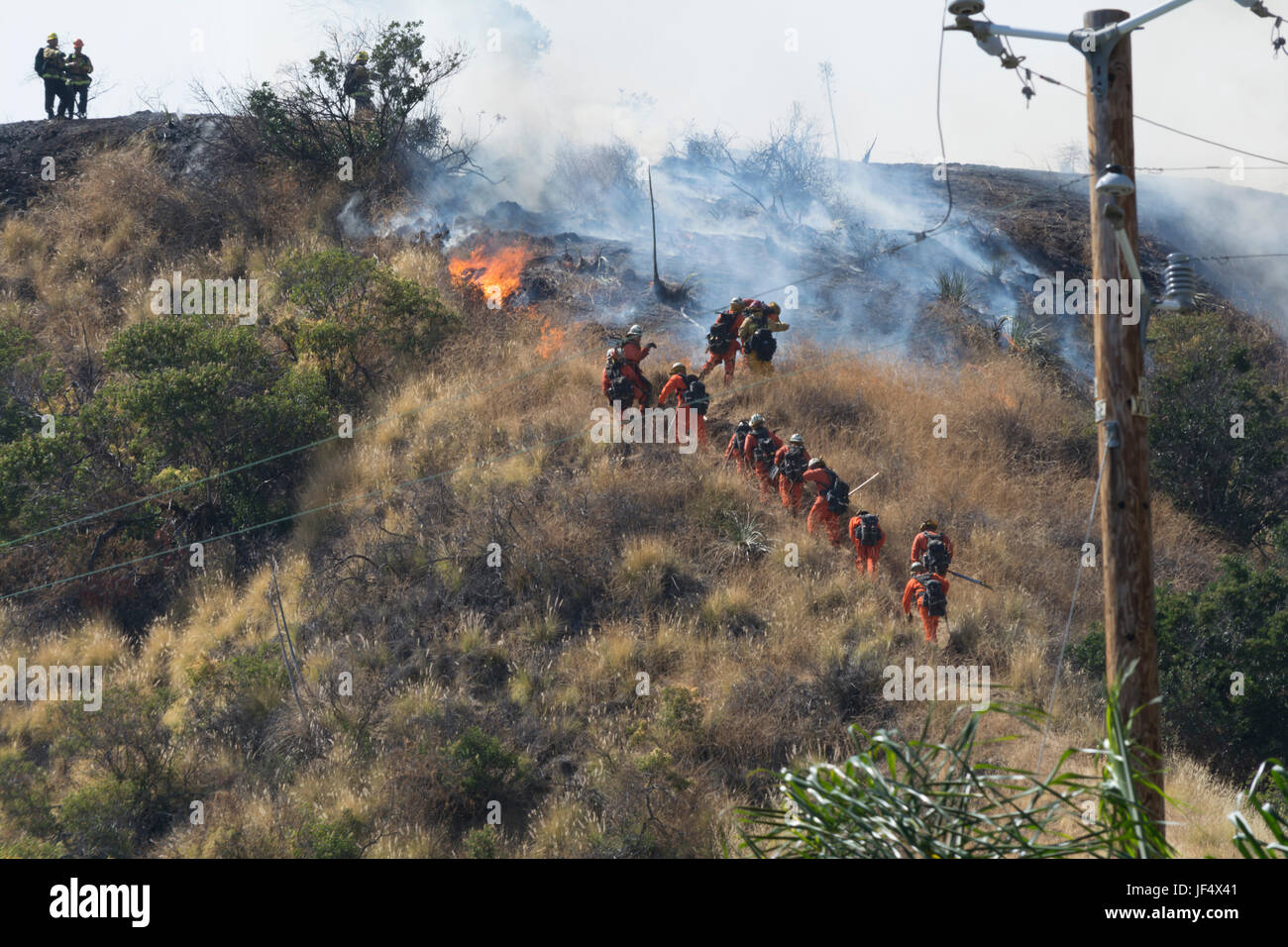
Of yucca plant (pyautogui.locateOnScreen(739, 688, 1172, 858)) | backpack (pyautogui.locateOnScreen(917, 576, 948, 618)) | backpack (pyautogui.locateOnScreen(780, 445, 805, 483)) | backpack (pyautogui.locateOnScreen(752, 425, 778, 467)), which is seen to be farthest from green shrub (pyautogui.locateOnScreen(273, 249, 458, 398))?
yucca plant (pyautogui.locateOnScreen(739, 688, 1172, 858))

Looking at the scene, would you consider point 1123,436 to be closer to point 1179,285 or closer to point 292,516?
point 1179,285

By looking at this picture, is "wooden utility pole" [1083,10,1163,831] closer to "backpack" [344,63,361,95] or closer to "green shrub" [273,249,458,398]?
"green shrub" [273,249,458,398]

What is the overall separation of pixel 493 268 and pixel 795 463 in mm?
9915

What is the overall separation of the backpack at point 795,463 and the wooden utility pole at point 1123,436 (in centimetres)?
775

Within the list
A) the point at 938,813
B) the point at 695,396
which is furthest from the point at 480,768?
the point at 938,813

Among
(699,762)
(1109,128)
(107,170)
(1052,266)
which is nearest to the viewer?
(1109,128)

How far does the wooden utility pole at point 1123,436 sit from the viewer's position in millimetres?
7324

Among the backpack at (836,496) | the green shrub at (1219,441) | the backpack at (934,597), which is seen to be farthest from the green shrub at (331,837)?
the green shrub at (1219,441)

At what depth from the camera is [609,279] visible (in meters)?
22.6

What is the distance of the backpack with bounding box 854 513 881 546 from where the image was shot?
1391 centimetres

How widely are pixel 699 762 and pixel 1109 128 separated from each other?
23.0ft

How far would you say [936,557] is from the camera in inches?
513

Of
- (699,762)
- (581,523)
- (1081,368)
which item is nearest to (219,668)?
(581,523)

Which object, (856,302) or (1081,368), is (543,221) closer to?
(856,302)
